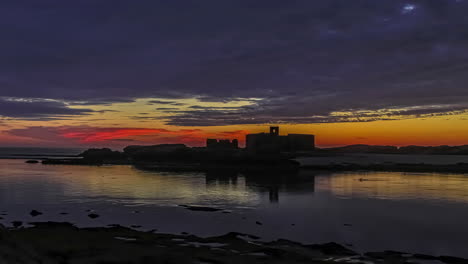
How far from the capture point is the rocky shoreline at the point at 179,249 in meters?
15.2

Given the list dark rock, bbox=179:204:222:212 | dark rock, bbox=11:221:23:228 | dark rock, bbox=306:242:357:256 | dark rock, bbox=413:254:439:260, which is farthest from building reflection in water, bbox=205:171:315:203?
dark rock, bbox=11:221:23:228

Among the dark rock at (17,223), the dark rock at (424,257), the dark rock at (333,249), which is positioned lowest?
the dark rock at (424,257)

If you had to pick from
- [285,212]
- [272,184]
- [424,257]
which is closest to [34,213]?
[285,212]

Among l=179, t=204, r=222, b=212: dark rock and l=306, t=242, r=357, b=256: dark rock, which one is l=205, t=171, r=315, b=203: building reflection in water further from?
l=306, t=242, r=357, b=256: dark rock

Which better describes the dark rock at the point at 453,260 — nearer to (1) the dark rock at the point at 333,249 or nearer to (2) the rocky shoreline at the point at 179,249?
(2) the rocky shoreline at the point at 179,249

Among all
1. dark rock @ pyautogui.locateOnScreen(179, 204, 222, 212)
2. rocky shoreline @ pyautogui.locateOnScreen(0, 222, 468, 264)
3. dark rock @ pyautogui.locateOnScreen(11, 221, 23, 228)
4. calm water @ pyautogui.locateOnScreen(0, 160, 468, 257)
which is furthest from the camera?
dark rock @ pyautogui.locateOnScreen(179, 204, 222, 212)

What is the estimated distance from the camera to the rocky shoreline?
599 inches

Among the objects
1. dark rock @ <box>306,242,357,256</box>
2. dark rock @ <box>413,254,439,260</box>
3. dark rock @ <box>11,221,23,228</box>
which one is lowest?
dark rock @ <box>413,254,439,260</box>

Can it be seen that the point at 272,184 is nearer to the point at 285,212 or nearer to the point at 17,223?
the point at 285,212

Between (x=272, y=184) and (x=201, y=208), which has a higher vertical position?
(x=201, y=208)

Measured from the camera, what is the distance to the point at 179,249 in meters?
16.9

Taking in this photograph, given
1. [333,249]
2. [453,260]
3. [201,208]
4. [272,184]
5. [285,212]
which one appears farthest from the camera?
[272,184]

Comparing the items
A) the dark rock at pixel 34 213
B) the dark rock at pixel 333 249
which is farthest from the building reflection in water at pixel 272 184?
the dark rock at pixel 34 213

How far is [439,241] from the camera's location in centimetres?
2009
